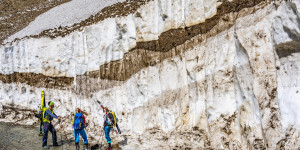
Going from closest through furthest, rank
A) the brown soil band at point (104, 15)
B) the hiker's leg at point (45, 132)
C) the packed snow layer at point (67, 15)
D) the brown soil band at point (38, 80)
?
1. the hiker's leg at point (45, 132)
2. the brown soil band at point (104, 15)
3. the brown soil band at point (38, 80)
4. the packed snow layer at point (67, 15)

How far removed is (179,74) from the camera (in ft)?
39.3

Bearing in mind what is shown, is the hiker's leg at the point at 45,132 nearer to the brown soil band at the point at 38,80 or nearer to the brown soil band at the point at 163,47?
the brown soil band at the point at 163,47

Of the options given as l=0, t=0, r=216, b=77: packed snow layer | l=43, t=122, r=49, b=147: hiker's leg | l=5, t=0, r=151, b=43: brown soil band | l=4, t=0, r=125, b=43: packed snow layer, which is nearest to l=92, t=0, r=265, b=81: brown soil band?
l=0, t=0, r=216, b=77: packed snow layer

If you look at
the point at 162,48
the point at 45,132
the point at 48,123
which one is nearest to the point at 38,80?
the point at 48,123

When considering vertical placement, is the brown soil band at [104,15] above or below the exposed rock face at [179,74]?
above

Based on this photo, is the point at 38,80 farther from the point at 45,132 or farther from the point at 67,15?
the point at 45,132

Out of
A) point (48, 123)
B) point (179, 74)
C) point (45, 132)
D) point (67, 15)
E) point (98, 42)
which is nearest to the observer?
point (179, 74)

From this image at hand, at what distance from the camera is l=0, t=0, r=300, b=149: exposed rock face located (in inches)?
344

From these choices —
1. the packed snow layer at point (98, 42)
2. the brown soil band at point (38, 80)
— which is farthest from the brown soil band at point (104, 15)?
the brown soil band at point (38, 80)

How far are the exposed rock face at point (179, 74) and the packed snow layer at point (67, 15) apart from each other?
1468 mm

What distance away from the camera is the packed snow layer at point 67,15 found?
20016mm

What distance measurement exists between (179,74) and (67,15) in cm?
1372

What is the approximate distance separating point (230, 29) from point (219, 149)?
4.45m

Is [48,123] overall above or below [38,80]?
below
